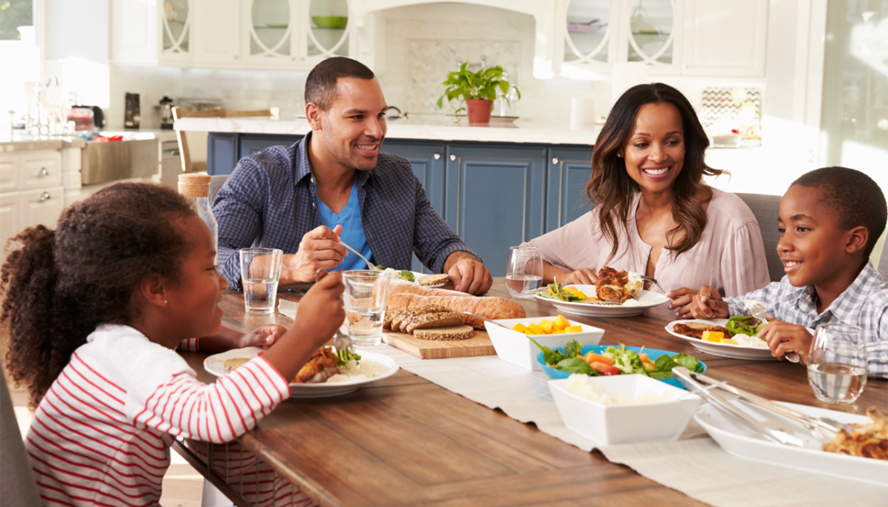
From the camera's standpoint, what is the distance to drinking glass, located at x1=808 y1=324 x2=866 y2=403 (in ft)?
3.54

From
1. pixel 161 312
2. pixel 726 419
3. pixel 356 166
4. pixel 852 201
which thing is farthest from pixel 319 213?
pixel 726 419

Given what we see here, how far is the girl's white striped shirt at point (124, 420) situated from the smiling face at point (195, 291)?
77mm

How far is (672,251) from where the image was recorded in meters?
2.18

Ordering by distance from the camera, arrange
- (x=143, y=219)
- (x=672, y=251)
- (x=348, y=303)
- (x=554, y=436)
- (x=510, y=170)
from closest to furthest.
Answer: (x=554, y=436) < (x=143, y=219) < (x=348, y=303) < (x=672, y=251) < (x=510, y=170)

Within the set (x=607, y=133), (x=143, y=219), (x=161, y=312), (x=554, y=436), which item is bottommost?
(x=554, y=436)

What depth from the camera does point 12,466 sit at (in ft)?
3.05

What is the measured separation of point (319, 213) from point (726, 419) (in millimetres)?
1489

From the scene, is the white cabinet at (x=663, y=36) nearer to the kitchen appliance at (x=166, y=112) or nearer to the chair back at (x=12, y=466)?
the kitchen appliance at (x=166, y=112)

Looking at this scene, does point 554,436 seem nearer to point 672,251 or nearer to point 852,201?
point 852,201

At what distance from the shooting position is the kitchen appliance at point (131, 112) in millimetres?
6699

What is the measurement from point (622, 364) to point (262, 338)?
57 cm

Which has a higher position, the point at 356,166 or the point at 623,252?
the point at 356,166

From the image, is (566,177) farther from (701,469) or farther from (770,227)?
(701,469)

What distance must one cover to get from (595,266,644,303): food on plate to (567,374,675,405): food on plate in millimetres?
799
